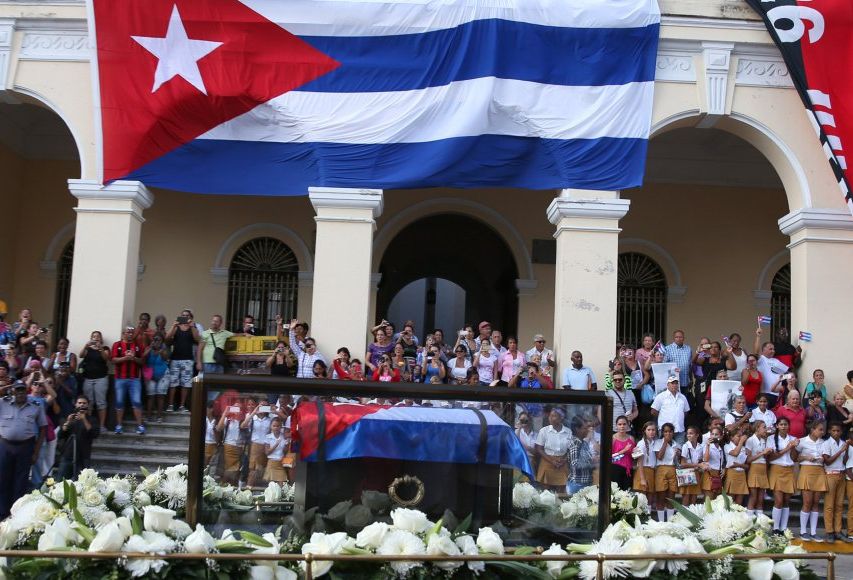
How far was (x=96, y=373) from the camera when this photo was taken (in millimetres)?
11789

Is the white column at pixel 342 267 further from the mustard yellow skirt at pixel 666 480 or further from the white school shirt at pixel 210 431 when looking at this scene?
the white school shirt at pixel 210 431

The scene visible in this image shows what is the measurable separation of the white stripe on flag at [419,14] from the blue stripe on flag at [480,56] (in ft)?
0.29

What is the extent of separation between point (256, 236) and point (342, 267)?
446 centimetres

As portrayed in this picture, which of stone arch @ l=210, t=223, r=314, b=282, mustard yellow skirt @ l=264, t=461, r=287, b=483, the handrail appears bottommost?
the handrail

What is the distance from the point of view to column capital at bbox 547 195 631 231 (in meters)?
12.4

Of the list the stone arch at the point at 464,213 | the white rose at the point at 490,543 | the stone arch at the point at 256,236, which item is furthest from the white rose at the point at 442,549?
the stone arch at the point at 256,236

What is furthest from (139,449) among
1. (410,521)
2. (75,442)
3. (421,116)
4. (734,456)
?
(410,521)

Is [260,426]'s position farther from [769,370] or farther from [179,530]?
[769,370]

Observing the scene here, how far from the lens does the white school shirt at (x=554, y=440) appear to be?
162 inches

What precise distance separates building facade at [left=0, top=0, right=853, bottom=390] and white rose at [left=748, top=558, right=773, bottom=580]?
827 cm

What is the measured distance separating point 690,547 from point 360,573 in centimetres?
144

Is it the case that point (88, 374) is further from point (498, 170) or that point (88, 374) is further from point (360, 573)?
point (360, 573)

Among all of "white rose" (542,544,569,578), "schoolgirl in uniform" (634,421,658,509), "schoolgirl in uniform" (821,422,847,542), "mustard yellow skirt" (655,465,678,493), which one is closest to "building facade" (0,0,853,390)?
"schoolgirl in uniform" (634,421,658,509)

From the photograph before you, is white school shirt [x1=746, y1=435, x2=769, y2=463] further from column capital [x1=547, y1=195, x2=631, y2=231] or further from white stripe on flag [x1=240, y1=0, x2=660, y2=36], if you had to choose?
white stripe on flag [x1=240, y1=0, x2=660, y2=36]
